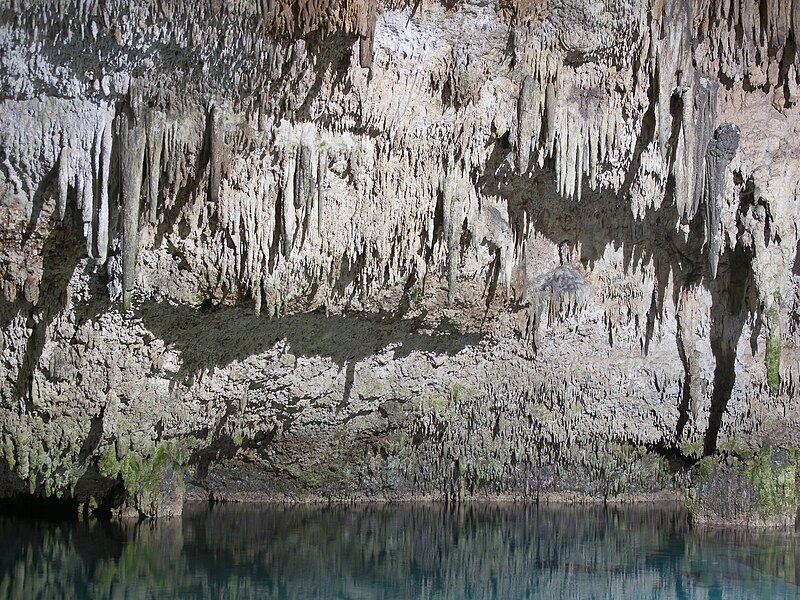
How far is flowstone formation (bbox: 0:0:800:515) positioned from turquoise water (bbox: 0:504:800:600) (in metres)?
0.93

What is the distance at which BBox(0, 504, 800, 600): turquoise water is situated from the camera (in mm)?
9484

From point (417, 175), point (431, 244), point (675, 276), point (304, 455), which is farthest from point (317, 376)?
point (675, 276)

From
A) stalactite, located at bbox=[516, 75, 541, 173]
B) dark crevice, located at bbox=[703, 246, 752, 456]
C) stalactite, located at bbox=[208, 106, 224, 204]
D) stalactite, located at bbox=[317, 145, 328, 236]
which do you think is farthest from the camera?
dark crevice, located at bbox=[703, 246, 752, 456]

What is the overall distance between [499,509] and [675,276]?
514 centimetres

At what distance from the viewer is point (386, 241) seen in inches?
416

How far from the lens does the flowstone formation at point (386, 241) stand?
330 inches

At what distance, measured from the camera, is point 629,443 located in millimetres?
14844

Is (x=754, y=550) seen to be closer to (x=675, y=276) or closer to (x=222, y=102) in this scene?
(x=675, y=276)

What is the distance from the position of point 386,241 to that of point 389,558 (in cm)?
370

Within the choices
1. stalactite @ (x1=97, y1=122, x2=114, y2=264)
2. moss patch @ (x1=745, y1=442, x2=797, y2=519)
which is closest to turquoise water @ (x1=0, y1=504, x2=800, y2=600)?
moss patch @ (x1=745, y1=442, x2=797, y2=519)

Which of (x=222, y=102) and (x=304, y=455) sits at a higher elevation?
(x=222, y=102)

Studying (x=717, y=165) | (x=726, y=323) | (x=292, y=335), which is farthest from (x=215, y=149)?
(x=726, y=323)

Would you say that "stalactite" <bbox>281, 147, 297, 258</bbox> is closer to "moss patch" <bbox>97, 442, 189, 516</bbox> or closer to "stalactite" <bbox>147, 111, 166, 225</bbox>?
"stalactite" <bbox>147, 111, 166, 225</bbox>

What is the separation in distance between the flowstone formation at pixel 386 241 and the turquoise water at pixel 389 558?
93 centimetres
